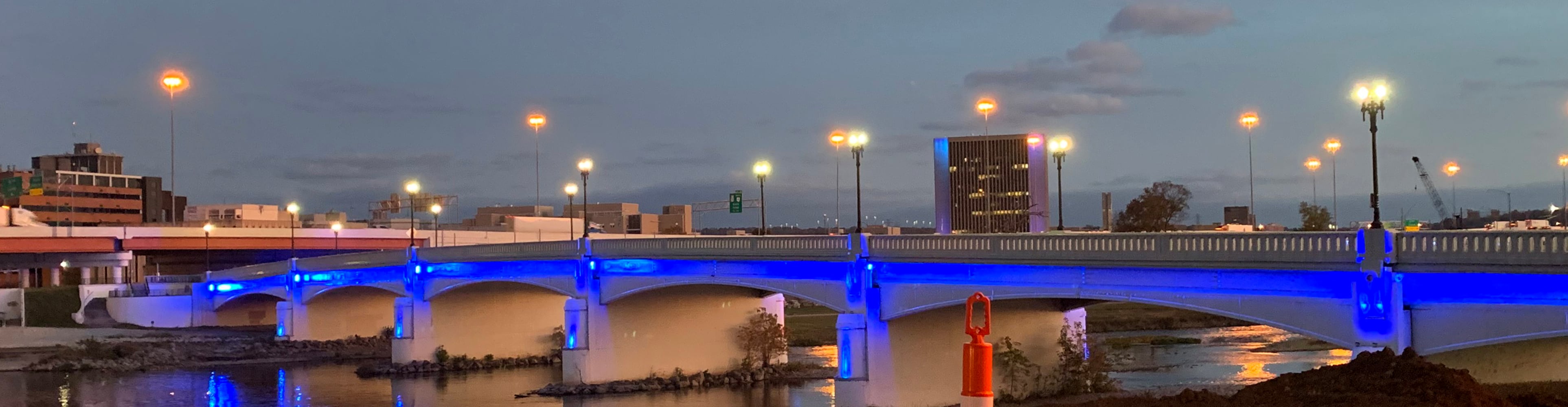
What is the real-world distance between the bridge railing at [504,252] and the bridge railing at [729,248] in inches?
74.1

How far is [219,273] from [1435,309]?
77.4 metres

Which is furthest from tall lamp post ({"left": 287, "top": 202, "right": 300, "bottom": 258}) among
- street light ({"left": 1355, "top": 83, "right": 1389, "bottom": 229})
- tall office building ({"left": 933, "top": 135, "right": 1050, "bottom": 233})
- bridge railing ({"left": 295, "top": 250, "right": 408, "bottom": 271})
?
street light ({"left": 1355, "top": 83, "right": 1389, "bottom": 229})

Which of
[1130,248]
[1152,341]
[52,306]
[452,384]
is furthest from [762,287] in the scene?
[52,306]

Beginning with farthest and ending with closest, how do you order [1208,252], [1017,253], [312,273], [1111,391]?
[312,273] < [1111,391] < [1017,253] < [1208,252]

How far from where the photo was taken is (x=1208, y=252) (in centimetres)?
2672

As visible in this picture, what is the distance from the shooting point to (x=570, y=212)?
10019cm

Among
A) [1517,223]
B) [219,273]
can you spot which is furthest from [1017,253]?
[219,273]

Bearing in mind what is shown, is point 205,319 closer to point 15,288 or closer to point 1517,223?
point 15,288

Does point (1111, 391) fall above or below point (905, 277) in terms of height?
below

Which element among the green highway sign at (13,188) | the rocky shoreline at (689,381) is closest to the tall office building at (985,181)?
the rocky shoreline at (689,381)

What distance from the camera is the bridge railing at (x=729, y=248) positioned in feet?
128

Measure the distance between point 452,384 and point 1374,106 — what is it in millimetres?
40497

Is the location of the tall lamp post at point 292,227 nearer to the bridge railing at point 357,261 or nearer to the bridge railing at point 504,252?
the bridge railing at point 357,261

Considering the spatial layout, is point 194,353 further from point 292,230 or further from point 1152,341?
point 1152,341
